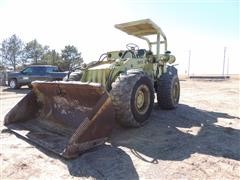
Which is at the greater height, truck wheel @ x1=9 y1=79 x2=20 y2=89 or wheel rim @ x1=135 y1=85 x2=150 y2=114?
wheel rim @ x1=135 y1=85 x2=150 y2=114

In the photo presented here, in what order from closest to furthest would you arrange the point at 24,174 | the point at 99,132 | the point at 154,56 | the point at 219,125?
the point at 24,174
the point at 99,132
the point at 219,125
the point at 154,56

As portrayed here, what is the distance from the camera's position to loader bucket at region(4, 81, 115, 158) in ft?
14.7

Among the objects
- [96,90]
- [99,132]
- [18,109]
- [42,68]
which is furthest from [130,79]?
[42,68]

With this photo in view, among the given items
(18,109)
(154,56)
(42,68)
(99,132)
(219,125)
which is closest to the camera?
(99,132)

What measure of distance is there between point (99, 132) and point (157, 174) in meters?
1.24

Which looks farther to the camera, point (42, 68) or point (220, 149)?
point (42, 68)

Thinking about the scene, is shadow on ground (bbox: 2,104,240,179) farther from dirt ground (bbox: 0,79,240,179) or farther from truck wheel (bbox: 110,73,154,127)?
truck wheel (bbox: 110,73,154,127)

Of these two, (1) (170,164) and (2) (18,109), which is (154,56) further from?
(1) (170,164)

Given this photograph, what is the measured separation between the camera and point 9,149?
4.75 m

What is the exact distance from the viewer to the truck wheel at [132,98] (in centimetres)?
538

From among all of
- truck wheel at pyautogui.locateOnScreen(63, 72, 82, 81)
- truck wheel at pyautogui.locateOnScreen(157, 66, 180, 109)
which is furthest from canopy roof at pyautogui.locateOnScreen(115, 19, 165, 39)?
truck wheel at pyautogui.locateOnScreen(63, 72, 82, 81)

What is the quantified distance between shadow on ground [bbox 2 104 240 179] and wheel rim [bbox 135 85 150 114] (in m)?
0.37

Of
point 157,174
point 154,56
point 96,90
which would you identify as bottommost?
point 157,174

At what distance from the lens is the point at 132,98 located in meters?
5.64
